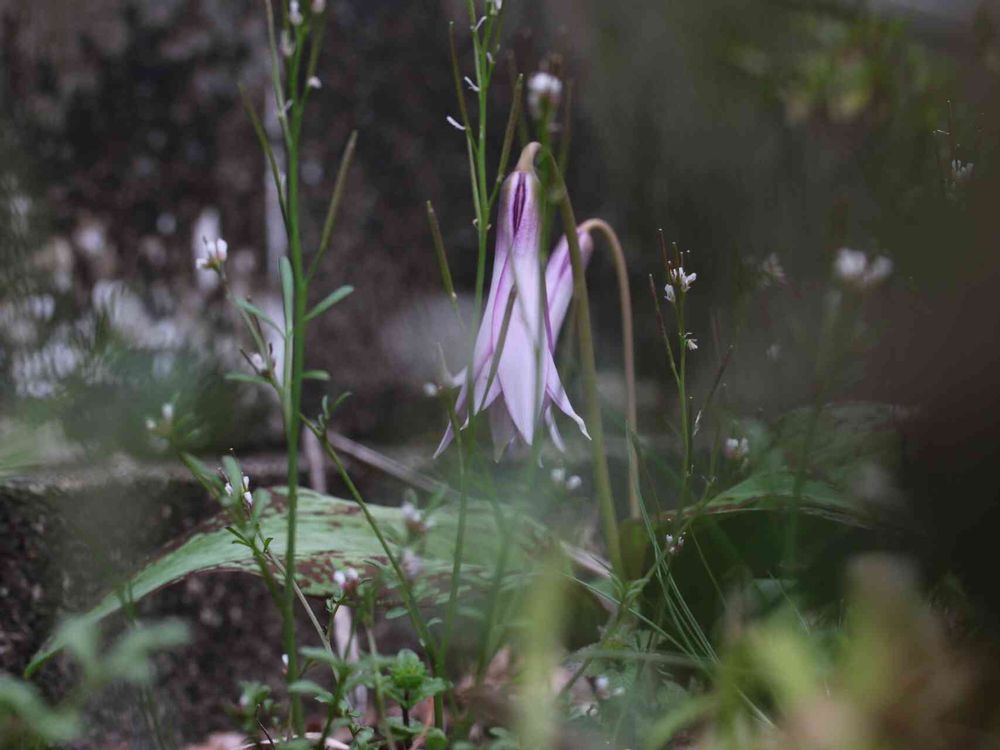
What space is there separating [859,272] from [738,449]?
0.32m

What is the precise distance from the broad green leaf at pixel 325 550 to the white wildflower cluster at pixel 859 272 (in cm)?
29

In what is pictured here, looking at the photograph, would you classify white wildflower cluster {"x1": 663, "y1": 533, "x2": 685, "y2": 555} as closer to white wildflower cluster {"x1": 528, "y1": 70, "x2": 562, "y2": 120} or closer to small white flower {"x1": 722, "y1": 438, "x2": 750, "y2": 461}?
small white flower {"x1": 722, "y1": 438, "x2": 750, "y2": 461}

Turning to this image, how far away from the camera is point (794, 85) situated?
1753mm

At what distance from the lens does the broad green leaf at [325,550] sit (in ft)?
2.45

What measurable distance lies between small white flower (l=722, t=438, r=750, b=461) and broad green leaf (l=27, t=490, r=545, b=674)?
15cm

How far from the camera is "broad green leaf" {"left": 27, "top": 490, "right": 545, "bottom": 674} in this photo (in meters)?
0.75

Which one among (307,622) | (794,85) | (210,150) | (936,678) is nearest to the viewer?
(936,678)

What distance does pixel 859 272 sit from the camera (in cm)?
44

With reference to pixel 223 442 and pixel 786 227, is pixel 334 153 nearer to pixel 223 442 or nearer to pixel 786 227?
pixel 223 442

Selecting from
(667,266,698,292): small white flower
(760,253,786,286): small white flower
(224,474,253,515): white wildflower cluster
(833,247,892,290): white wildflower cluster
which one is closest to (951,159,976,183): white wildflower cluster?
(833,247,892,290): white wildflower cluster

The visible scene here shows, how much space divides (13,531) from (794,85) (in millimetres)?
1370

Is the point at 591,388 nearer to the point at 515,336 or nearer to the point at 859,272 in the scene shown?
the point at 515,336

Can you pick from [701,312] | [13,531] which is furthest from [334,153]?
[13,531]

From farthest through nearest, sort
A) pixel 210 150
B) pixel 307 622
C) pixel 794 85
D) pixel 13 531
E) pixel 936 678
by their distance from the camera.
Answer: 1. pixel 794 85
2. pixel 210 150
3. pixel 307 622
4. pixel 13 531
5. pixel 936 678
